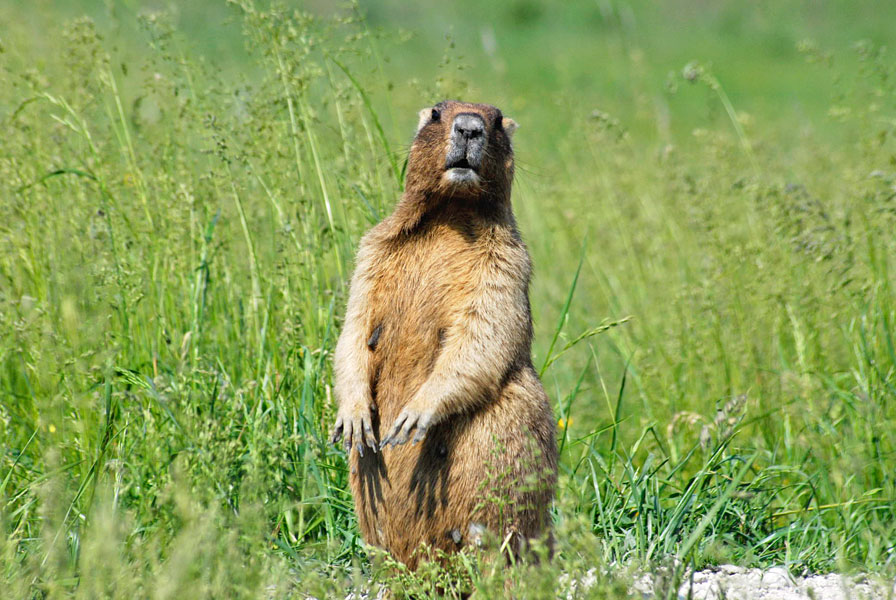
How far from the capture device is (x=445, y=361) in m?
3.24

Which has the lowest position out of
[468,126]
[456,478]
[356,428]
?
[456,478]

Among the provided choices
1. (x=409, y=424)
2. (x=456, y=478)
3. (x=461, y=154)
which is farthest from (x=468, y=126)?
(x=456, y=478)

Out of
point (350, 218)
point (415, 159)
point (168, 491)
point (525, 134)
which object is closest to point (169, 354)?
point (350, 218)

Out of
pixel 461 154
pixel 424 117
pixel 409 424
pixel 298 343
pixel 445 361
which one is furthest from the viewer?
pixel 298 343

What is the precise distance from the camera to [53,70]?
5.46 m

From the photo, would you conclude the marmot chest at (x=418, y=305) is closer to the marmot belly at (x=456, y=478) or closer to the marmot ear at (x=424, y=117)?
the marmot belly at (x=456, y=478)

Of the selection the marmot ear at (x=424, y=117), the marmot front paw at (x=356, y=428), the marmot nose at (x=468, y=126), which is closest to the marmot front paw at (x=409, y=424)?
the marmot front paw at (x=356, y=428)

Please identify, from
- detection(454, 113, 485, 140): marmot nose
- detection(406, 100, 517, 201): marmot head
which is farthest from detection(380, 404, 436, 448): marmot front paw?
detection(454, 113, 485, 140): marmot nose

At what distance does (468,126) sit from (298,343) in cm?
129

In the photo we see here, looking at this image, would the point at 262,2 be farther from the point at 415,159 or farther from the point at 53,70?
the point at 53,70

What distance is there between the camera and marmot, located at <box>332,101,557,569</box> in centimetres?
316

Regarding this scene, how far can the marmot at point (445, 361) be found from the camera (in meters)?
3.16

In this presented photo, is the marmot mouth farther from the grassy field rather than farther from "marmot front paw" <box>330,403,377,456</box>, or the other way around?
"marmot front paw" <box>330,403,377,456</box>

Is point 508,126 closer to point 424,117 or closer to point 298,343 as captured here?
point 424,117
